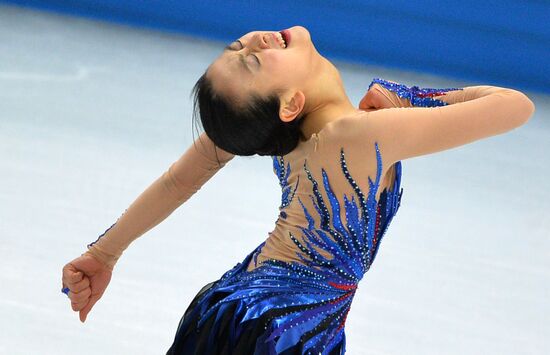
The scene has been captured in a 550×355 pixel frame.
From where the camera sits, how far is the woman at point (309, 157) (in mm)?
1372

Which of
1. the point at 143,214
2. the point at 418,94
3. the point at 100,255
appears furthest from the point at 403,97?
the point at 100,255

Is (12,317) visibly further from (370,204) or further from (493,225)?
(493,225)

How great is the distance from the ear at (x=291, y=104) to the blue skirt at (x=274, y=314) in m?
0.23

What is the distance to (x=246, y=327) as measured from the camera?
58.0 inches

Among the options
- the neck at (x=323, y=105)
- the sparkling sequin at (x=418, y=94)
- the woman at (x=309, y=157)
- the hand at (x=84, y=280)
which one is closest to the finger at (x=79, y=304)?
the hand at (x=84, y=280)

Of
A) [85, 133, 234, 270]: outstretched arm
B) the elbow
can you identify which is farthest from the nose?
the elbow

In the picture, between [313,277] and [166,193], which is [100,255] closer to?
[166,193]

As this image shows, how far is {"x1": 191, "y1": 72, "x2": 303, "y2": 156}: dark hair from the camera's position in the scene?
140 cm

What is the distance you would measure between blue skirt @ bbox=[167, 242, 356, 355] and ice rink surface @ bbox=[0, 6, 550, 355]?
0.77m

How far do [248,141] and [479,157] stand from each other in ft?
7.40

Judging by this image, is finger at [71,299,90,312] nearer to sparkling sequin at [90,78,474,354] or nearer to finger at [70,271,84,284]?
finger at [70,271,84,284]

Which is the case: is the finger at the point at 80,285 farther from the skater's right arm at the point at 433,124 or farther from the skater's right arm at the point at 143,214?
the skater's right arm at the point at 433,124

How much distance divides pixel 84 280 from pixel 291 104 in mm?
526

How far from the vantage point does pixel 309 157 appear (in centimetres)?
143
